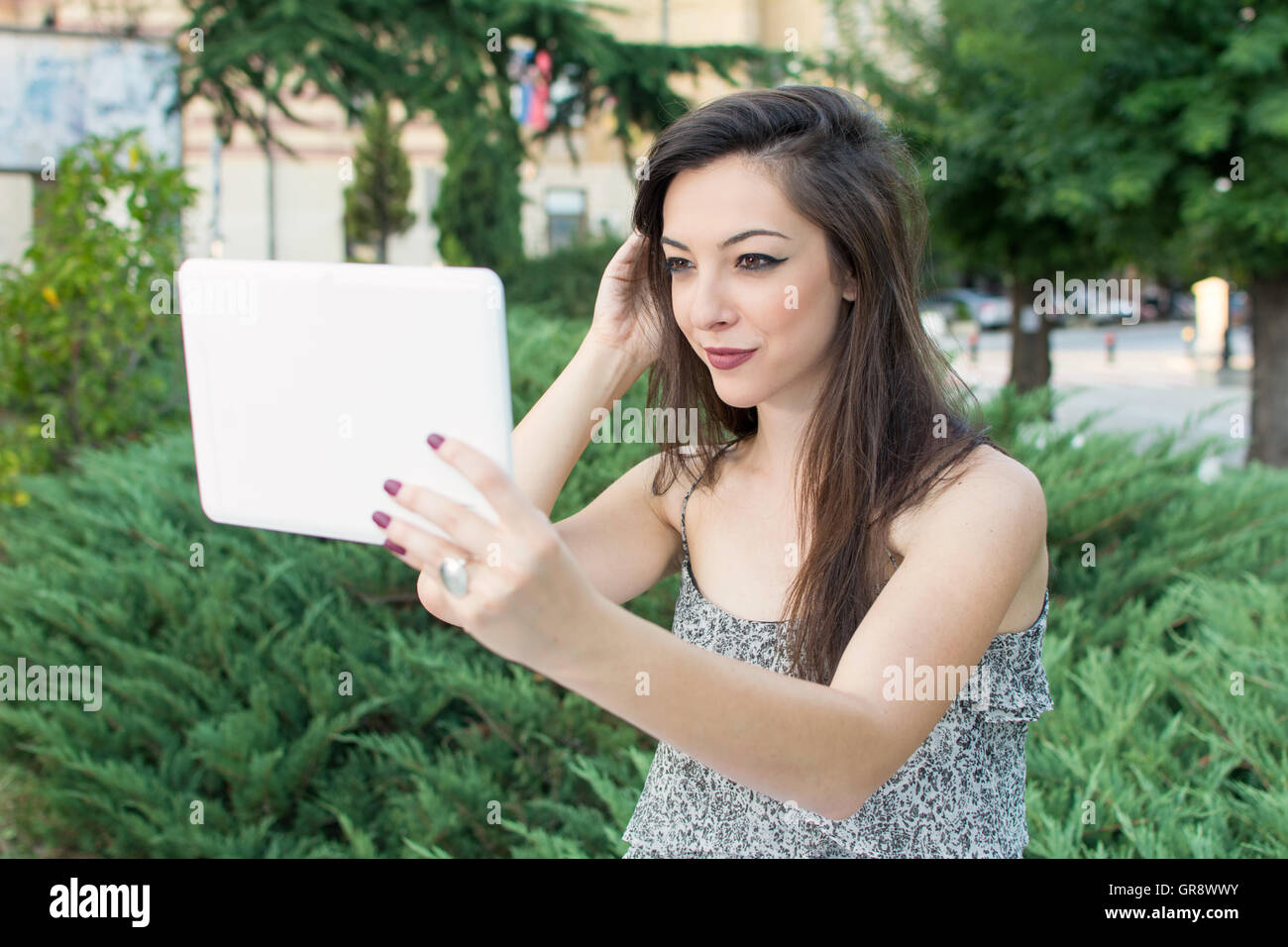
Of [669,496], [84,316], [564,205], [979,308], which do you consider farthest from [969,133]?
[979,308]

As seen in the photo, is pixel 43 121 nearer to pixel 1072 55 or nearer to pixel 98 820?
pixel 1072 55

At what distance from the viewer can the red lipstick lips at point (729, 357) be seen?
1.49 meters

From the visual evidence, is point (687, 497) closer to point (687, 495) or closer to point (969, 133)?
point (687, 495)

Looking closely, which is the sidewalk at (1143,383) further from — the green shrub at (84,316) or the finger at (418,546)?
the finger at (418,546)

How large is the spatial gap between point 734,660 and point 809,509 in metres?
0.47

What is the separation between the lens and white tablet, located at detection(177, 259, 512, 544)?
112 centimetres

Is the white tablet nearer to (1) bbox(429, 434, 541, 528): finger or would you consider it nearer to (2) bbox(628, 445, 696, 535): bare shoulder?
(1) bbox(429, 434, 541, 528): finger

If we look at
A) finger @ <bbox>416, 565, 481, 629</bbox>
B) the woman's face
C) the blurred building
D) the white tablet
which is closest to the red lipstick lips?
the woman's face

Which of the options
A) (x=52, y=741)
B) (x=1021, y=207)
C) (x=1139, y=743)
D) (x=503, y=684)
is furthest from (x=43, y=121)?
(x=1139, y=743)

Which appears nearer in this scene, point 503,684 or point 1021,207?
point 503,684

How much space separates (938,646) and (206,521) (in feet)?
11.8

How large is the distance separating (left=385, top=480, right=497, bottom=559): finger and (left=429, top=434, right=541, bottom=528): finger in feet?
0.06

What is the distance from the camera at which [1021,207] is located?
39.2 ft
